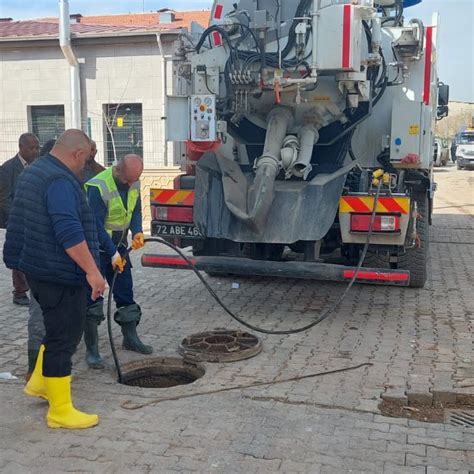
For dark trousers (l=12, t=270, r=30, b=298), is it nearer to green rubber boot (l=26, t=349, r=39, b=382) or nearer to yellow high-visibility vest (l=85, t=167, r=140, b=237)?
yellow high-visibility vest (l=85, t=167, r=140, b=237)

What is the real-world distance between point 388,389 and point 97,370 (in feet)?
6.84

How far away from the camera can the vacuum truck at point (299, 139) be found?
5.72 m

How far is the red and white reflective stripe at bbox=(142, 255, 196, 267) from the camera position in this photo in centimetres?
601

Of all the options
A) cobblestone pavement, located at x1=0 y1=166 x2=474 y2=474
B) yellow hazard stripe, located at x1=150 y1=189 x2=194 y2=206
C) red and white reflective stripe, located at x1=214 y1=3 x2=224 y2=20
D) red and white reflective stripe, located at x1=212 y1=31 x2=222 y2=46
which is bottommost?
cobblestone pavement, located at x1=0 y1=166 x2=474 y2=474

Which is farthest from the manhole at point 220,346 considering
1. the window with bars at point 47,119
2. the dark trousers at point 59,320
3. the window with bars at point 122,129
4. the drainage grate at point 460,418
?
the window with bars at point 47,119

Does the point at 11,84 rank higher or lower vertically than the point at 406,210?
higher

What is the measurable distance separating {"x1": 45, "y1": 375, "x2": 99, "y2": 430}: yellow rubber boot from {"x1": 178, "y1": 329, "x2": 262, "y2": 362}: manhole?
128cm

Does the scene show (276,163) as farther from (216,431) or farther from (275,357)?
(216,431)

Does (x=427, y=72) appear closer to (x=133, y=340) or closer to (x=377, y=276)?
(x=377, y=276)

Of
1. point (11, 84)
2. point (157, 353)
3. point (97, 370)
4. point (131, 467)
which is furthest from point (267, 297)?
point (11, 84)

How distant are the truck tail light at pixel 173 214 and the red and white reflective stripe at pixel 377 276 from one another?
165 centimetres

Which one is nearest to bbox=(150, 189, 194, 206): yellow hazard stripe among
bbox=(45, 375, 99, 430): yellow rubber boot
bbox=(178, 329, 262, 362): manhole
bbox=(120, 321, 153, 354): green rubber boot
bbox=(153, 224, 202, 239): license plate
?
bbox=(153, 224, 202, 239): license plate

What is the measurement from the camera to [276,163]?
604 centimetres

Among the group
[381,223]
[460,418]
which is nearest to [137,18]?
[381,223]
